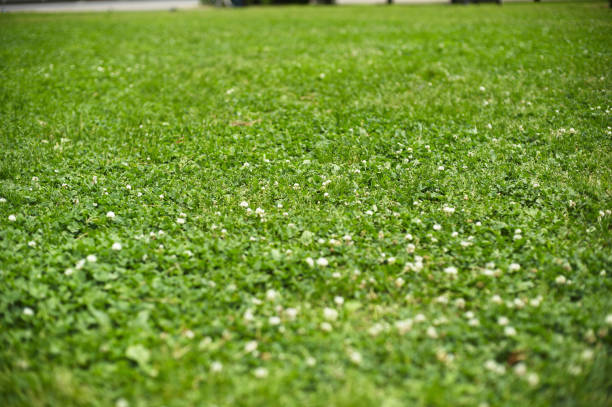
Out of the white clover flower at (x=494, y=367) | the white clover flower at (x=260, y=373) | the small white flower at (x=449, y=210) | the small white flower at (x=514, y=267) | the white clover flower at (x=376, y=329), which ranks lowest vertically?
the white clover flower at (x=260, y=373)

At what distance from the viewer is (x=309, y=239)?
14.6ft

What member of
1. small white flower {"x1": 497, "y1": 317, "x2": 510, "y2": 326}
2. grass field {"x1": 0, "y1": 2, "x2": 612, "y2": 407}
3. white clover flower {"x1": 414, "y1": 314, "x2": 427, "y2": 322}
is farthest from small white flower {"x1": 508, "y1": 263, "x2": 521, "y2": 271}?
white clover flower {"x1": 414, "y1": 314, "x2": 427, "y2": 322}

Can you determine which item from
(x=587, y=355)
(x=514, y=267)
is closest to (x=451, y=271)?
(x=514, y=267)

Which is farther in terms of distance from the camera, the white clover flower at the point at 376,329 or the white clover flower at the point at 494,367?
the white clover flower at the point at 376,329

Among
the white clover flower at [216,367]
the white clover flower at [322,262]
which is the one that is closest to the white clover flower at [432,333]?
the white clover flower at [322,262]

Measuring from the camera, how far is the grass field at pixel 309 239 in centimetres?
299

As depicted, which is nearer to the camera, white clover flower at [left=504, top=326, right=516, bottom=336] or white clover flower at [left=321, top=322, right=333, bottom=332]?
white clover flower at [left=504, top=326, right=516, bottom=336]

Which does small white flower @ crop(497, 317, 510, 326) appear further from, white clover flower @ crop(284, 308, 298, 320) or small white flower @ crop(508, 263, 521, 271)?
white clover flower @ crop(284, 308, 298, 320)

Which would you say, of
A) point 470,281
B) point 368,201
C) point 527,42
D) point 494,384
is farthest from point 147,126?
point 527,42

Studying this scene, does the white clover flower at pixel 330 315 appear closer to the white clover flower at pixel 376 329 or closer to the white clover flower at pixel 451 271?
the white clover flower at pixel 376 329

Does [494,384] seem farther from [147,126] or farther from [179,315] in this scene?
[147,126]

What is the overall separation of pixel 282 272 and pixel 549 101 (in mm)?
6839

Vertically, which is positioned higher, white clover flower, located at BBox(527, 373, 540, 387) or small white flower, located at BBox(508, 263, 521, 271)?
small white flower, located at BBox(508, 263, 521, 271)

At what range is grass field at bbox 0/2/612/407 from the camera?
9.81ft
